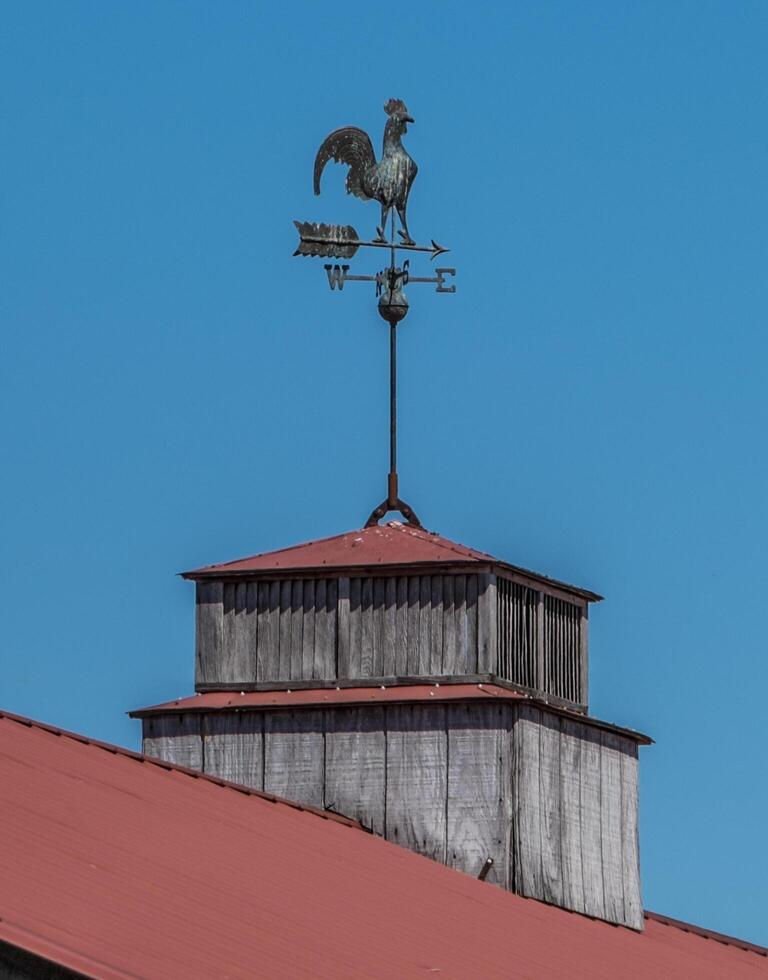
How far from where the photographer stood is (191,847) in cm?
1897

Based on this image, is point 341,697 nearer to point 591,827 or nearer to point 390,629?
point 390,629

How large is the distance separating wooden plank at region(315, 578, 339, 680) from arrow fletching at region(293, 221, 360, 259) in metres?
3.50

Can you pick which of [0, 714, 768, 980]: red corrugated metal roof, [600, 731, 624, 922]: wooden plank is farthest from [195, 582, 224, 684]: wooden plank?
[600, 731, 624, 922]: wooden plank

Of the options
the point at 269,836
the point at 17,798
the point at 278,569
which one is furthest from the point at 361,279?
the point at 17,798

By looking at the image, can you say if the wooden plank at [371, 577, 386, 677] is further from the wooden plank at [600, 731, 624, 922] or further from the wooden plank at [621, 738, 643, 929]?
the wooden plank at [621, 738, 643, 929]

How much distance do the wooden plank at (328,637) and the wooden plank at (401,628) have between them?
53 centimetres

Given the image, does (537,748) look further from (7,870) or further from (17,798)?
(7,870)

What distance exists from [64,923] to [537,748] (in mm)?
8478

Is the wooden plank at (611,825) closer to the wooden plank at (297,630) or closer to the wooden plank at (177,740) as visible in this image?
the wooden plank at (297,630)

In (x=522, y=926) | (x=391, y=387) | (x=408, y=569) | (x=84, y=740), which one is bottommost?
(x=522, y=926)

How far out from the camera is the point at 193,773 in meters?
21.8

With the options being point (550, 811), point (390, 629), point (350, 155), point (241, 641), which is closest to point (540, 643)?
point (390, 629)

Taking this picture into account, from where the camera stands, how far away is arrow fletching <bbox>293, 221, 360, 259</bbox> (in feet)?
83.9

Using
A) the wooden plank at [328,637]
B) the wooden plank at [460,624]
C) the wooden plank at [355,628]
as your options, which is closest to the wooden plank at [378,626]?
the wooden plank at [355,628]
